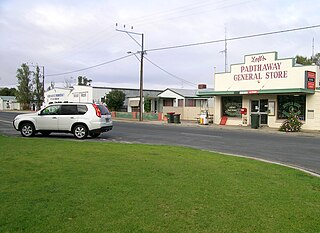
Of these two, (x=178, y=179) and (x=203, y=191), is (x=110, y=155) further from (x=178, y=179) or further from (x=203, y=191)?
(x=203, y=191)

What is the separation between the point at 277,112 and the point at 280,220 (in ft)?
77.4

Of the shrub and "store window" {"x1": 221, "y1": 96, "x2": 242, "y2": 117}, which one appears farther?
"store window" {"x1": 221, "y1": 96, "x2": 242, "y2": 117}

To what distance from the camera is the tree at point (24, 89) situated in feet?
316

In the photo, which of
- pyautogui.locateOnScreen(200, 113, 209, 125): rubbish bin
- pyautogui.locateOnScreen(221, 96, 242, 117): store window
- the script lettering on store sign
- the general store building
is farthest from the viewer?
pyautogui.locateOnScreen(200, 113, 209, 125): rubbish bin

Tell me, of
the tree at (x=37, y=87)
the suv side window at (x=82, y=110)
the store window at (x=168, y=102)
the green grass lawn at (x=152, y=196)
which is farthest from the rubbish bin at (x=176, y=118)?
the tree at (x=37, y=87)

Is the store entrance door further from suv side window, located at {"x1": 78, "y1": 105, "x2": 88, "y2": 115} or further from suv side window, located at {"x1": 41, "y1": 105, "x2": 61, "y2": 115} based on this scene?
suv side window, located at {"x1": 41, "y1": 105, "x2": 61, "y2": 115}

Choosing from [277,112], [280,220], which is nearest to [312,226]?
[280,220]

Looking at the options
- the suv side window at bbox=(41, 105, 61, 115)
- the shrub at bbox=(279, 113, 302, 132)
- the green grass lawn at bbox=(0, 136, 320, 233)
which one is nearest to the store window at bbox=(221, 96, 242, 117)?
the shrub at bbox=(279, 113, 302, 132)

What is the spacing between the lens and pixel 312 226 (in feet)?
14.2

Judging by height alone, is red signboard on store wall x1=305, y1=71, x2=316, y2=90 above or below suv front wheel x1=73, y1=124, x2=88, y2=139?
above

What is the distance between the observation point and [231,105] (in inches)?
1190

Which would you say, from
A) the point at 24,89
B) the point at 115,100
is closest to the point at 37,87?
the point at 24,89

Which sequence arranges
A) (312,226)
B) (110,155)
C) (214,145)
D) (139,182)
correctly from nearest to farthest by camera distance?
(312,226) < (139,182) < (110,155) < (214,145)

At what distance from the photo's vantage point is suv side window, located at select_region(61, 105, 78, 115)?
16.4 m
